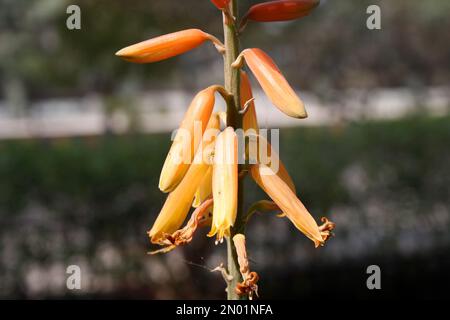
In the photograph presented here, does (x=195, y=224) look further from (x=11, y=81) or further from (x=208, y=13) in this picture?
(x=11, y=81)

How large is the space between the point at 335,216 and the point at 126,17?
4.65 metres

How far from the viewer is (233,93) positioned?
1573 millimetres

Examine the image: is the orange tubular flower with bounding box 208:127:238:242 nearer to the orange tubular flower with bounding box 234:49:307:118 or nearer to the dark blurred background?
the orange tubular flower with bounding box 234:49:307:118

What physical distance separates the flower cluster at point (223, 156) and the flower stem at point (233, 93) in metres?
0.01

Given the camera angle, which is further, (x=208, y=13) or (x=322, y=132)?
(x=208, y=13)

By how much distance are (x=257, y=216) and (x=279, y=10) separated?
4.95 meters

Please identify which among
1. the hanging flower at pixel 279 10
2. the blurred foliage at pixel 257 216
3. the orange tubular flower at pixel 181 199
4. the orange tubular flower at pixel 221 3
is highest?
the hanging flower at pixel 279 10

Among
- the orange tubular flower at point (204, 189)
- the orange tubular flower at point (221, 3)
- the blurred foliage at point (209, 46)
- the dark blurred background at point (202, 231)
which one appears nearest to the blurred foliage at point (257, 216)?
the dark blurred background at point (202, 231)

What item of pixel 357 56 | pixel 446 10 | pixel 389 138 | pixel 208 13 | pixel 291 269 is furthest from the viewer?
pixel 446 10

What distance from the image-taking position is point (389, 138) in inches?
289

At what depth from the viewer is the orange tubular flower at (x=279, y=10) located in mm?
1676

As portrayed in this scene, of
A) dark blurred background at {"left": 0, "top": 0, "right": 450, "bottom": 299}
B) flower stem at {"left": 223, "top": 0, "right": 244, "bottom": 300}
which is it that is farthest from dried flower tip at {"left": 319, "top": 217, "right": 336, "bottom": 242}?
dark blurred background at {"left": 0, "top": 0, "right": 450, "bottom": 299}

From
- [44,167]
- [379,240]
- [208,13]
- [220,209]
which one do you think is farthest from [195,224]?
[208,13]

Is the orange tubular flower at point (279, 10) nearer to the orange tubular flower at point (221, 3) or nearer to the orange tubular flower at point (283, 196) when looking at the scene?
the orange tubular flower at point (221, 3)
